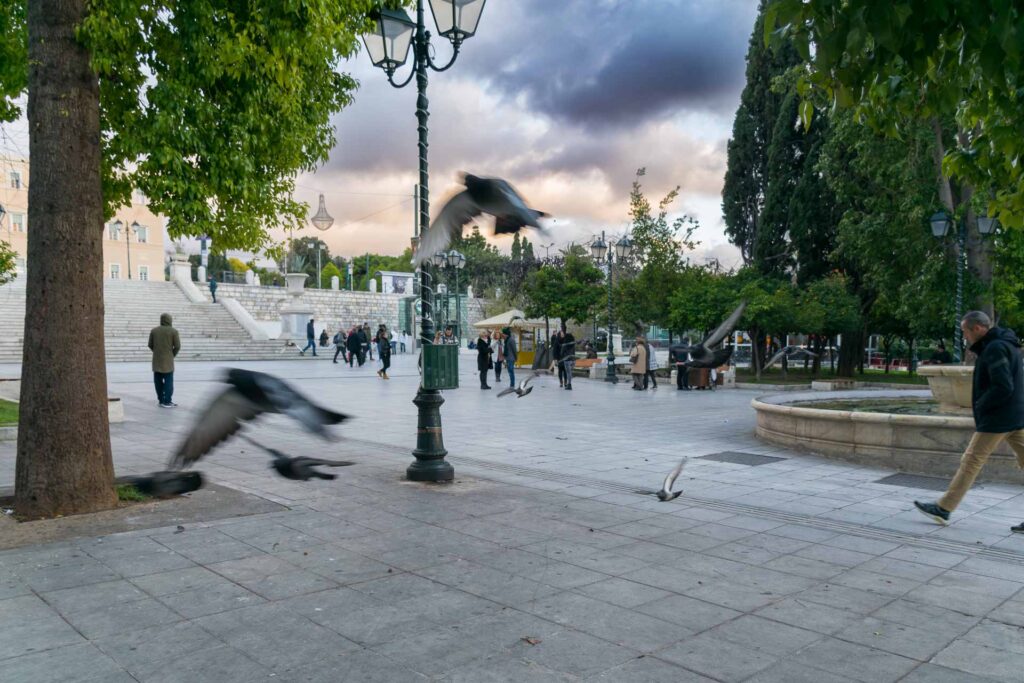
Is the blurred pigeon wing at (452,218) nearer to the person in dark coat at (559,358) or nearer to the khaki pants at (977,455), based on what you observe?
the khaki pants at (977,455)

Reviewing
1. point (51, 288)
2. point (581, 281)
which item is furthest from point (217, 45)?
point (581, 281)

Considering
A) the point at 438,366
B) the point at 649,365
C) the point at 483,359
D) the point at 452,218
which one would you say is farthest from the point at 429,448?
the point at 649,365

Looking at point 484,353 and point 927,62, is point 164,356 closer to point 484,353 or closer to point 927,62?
point 484,353

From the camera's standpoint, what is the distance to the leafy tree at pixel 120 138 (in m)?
5.61

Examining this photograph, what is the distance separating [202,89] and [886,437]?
7865 millimetres

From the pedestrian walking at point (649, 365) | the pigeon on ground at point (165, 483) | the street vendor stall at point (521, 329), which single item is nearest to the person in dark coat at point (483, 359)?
the pedestrian walking at point (649, 365)

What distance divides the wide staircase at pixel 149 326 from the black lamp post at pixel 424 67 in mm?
26637

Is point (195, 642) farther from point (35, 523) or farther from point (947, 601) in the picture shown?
point (947, 601)

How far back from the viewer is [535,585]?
4.36 m

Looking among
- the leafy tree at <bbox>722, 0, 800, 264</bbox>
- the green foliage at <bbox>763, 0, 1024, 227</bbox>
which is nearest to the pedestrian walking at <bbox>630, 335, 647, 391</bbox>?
the leafy tree at <bbox>722, 0, 800, 264</bbox>

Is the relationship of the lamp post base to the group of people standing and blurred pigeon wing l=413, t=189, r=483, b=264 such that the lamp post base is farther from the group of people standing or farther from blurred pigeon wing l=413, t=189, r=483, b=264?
the group of people standing

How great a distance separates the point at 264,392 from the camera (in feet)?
15.7

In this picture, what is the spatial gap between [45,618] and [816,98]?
4.89m

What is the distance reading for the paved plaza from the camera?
3.33 meters
